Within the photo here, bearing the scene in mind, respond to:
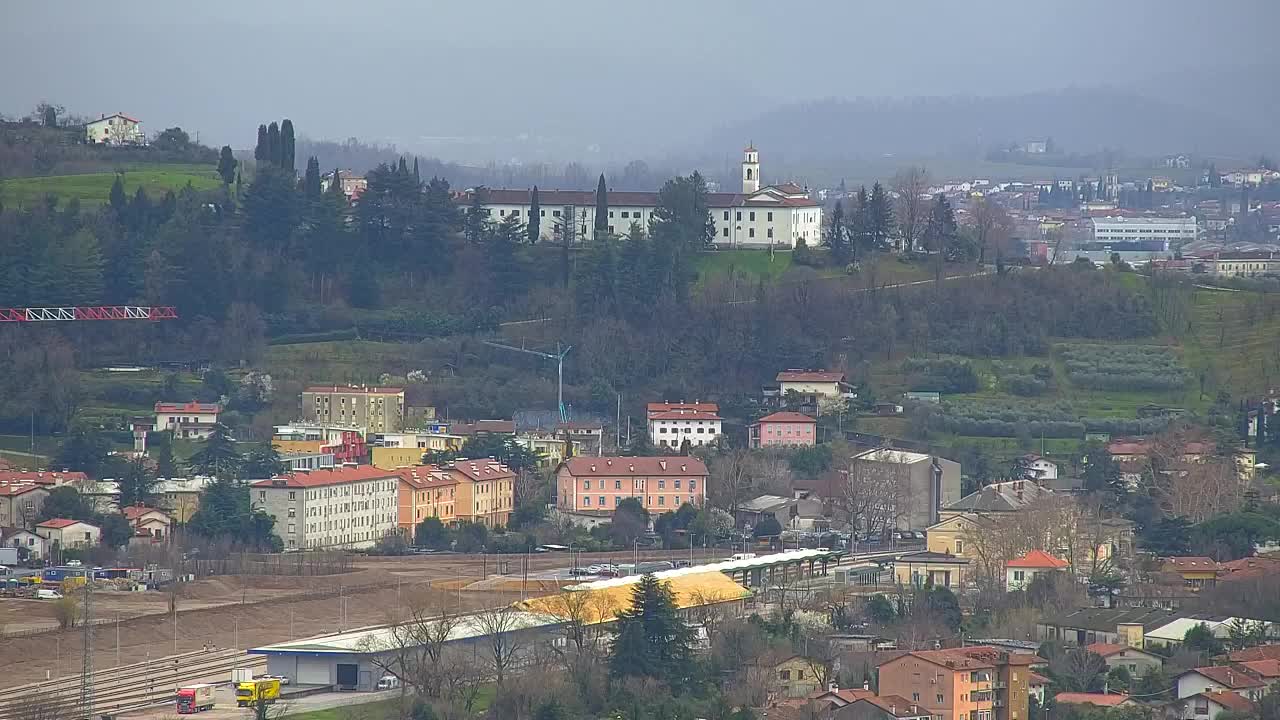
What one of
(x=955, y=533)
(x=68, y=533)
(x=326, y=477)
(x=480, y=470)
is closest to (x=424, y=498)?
(x=480, y=470)

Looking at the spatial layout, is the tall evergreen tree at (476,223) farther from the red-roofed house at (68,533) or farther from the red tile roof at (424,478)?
the red-roofed house at (68,533)

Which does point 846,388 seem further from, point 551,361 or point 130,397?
point 130,397

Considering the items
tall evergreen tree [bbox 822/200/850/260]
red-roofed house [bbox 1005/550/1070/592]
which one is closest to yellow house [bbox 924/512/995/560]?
red-roofed house [bbox 1005/550/1070/592]

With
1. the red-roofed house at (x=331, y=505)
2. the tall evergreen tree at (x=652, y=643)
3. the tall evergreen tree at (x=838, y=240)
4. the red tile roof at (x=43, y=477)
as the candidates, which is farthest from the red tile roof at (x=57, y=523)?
the tall evergreen tree at (x=838, y=240)

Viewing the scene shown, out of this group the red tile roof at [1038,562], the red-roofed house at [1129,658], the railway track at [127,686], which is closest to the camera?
the railway track at [127,686]

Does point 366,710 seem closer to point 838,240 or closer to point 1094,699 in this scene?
point 1094,699

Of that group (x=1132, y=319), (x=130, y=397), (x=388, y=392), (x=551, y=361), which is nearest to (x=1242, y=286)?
(x=1132, y=319)
